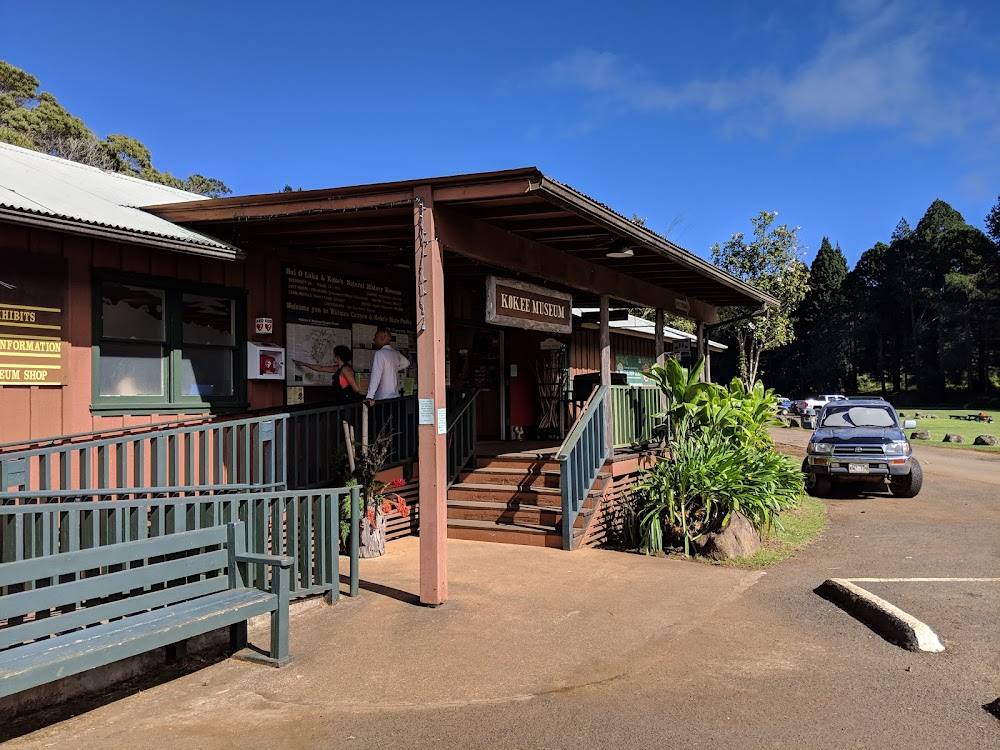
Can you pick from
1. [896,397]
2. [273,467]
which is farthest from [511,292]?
[896,397]

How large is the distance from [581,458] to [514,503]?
1037mm

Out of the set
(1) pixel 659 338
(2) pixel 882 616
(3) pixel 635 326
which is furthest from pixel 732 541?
(3) pixel 635 326

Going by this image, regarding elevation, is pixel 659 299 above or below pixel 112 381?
above

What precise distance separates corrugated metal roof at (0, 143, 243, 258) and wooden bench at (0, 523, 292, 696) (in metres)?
2.77

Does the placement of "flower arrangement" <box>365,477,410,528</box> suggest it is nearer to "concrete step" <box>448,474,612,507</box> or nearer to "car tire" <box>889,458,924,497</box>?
"concrete step" <box>448,474,612,507</box>

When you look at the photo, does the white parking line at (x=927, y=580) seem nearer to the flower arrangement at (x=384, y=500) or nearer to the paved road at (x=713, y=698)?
the paved road at (x=713, y=698)

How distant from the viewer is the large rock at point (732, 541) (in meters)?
8.67

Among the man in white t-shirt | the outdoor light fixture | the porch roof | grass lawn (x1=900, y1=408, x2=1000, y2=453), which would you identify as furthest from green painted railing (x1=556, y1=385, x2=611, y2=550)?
grass lawn (x1=900, y1=408, x2=1000, y2=453)

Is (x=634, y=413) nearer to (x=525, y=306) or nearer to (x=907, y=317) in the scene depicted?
(x=525, y=306)

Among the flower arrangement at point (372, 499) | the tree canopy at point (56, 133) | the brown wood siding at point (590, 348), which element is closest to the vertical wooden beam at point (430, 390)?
the flower arrangement at point (372, 499)

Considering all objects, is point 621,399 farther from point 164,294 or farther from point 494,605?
point 164,294

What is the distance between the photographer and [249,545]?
5766 millimetres

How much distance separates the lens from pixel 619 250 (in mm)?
8977

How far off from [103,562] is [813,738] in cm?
389
